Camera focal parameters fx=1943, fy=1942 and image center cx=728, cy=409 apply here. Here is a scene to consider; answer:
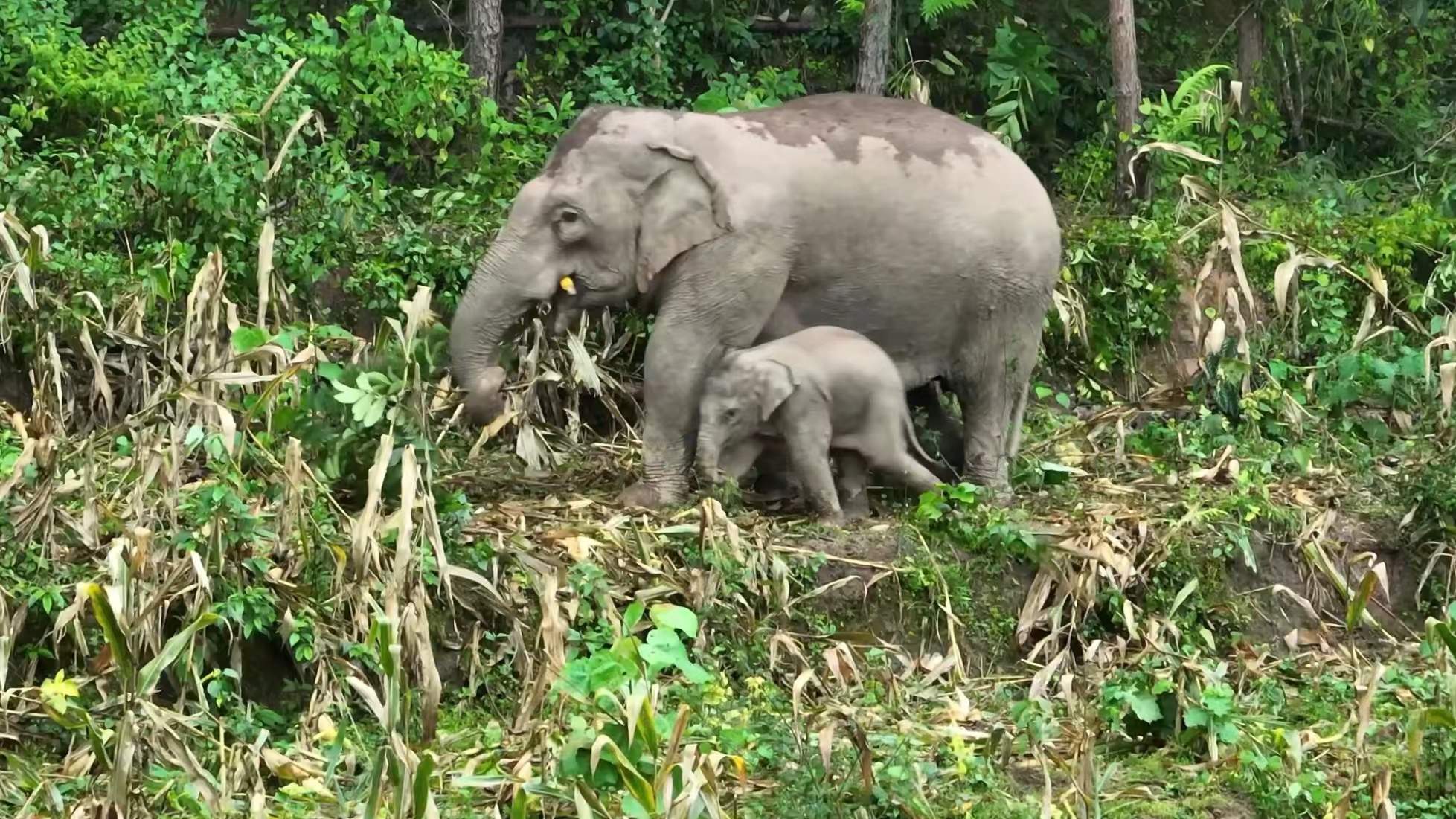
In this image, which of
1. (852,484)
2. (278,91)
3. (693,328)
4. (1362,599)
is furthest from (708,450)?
(278,91)

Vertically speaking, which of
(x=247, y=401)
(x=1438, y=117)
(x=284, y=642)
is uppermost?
(x=1438, y=117)

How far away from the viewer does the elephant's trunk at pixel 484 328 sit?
276 inches

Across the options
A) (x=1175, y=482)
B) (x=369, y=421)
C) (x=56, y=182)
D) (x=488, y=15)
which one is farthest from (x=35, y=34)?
(x=1175, y=482)

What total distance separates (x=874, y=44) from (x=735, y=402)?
397 cm

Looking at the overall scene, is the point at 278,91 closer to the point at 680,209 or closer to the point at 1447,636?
the point at 680,209

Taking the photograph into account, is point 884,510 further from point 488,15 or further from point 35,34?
point 35,34

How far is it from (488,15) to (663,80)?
1.03 meters

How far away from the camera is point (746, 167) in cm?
706

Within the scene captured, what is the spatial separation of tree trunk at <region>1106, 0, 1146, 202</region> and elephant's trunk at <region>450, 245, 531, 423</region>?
442 cm

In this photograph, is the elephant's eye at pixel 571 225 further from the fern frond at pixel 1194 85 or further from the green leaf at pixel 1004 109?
the fern frond at pixel 1194 85

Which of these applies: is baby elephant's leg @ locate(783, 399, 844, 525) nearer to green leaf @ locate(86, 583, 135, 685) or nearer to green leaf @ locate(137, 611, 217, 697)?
green leaf @ locate(137, 611, 217, 697)

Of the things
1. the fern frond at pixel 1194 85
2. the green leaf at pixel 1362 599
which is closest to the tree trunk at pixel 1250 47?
the fern frond at pixel 1194 85

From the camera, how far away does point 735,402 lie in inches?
273

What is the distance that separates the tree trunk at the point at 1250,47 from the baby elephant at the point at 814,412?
18.0 feet
